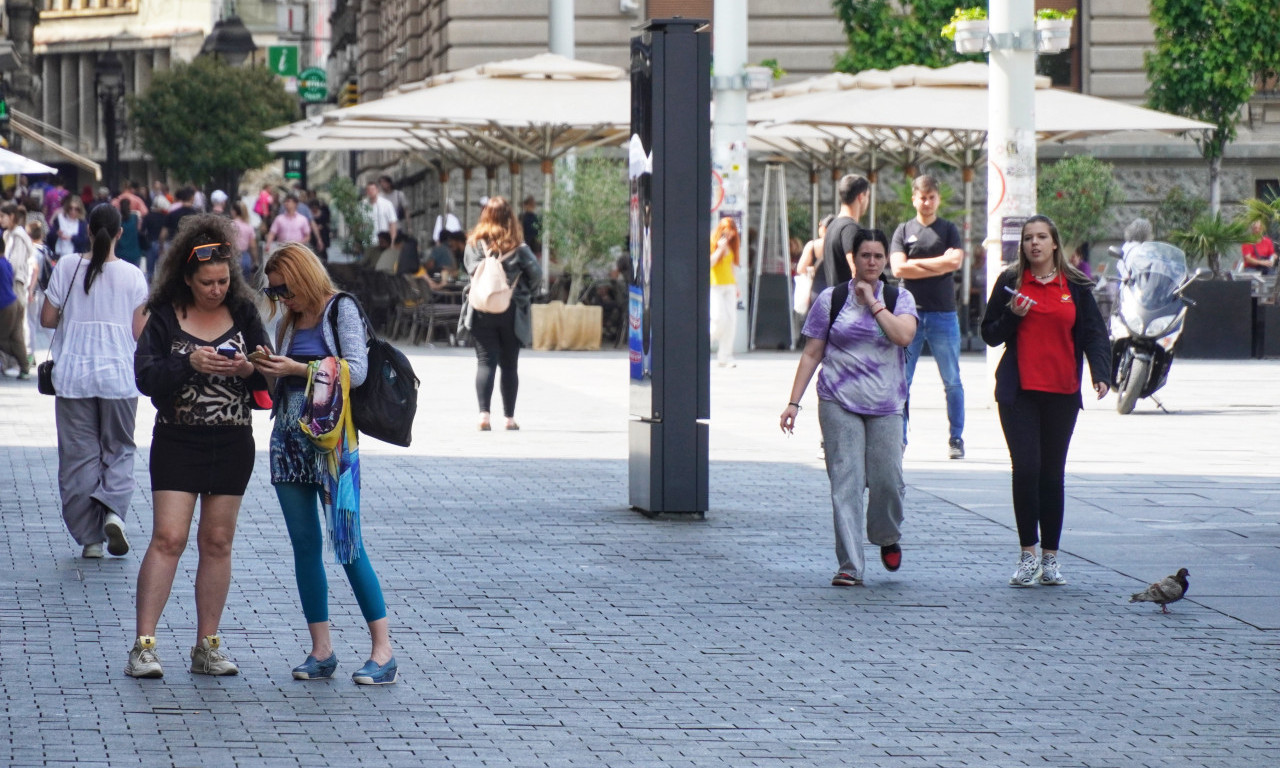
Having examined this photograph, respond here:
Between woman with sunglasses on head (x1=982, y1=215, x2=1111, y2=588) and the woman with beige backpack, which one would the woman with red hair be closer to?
the woman with beige backpack

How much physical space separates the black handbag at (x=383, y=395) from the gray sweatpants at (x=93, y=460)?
292cm

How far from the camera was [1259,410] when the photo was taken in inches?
661

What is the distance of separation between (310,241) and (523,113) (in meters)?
9.00

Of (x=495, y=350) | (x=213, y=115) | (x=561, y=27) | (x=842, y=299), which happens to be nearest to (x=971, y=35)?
(x=495, y=350)

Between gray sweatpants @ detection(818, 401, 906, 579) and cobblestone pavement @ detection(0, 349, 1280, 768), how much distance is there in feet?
0.81

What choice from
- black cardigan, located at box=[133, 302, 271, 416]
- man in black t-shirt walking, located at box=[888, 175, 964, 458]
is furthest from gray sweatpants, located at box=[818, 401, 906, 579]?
man in black t-shirt walking, located at box=[888, 175, 964, 458]

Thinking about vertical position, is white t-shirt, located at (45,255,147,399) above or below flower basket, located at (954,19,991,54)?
below

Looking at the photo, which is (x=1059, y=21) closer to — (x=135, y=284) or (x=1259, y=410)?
(x=1259, y=410)

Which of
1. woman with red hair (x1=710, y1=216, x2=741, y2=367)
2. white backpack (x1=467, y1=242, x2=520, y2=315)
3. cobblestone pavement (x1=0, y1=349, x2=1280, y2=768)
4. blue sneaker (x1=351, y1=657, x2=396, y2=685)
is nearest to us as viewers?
cobblestone pavement (x1=0, y1=349, x2=1280, y2=768)

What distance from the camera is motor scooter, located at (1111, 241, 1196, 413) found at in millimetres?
16594

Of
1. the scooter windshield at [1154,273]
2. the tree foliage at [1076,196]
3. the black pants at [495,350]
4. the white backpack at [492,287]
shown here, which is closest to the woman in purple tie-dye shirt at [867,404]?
the white backpack at [492,287]

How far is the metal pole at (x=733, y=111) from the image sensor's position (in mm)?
23672

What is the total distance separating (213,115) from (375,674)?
57.3 m

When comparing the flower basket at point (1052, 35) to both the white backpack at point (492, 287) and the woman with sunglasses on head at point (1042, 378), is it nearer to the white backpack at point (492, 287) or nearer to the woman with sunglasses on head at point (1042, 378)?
the white backpack at point (492, 287)
